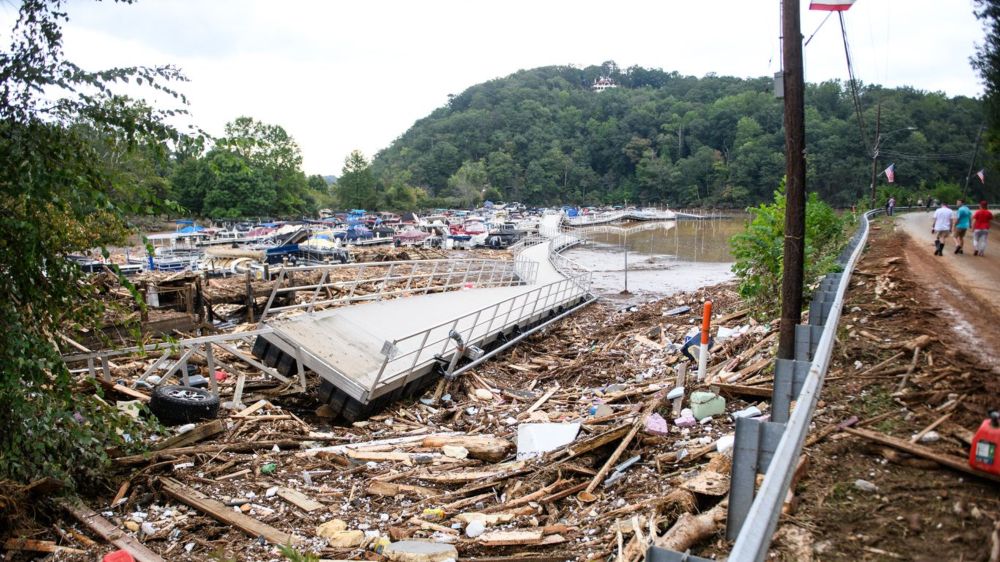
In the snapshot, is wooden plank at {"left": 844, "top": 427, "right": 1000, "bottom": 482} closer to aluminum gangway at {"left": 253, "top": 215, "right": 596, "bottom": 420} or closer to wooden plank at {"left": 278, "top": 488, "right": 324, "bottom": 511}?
wooden plank at {"left": 278, "top": 488, "right": 324, "bottom": 511}

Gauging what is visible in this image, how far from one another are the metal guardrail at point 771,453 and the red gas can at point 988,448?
94cm

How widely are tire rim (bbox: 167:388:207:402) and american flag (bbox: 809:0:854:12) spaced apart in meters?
12.1

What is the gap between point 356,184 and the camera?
10900cm

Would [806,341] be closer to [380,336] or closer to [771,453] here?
[771,453]

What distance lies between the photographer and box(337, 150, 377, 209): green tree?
357ft

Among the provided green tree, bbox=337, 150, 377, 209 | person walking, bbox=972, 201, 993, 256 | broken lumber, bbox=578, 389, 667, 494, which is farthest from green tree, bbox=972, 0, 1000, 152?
green tree, bbox=337, 150, 377, 209

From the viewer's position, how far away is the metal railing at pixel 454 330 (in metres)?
10.9

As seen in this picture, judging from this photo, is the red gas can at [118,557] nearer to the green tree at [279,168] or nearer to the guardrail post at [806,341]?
the guardrail post at [806,341]

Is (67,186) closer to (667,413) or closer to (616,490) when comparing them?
(616,490)

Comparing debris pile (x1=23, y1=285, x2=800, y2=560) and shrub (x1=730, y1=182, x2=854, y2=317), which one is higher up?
shrub (x1=730, y1=182, x2=854, y2=317)

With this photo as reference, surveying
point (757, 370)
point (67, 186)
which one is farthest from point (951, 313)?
point (67, 186)

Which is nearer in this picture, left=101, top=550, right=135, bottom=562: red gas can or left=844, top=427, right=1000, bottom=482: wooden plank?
left=844, top=427, right=1000, bottom=482: wooden plank

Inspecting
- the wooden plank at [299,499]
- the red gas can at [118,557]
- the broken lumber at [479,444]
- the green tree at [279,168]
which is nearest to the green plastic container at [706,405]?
the broken lumber at [479,444]

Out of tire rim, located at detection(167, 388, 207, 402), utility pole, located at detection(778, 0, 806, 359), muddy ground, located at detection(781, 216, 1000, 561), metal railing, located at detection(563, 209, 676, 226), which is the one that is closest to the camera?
muddy ground, located at detection(781, 216, 1000, 561)
